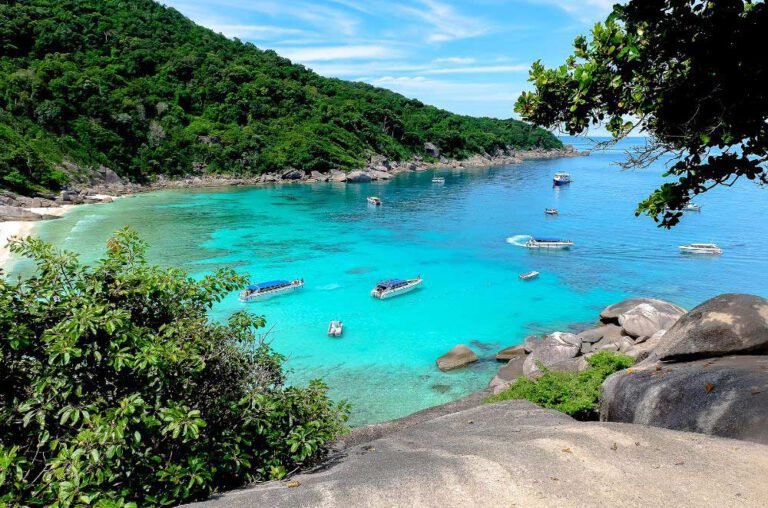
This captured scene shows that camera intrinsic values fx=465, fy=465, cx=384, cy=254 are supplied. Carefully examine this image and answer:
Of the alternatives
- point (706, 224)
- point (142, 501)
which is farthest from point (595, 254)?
point (142, 501)

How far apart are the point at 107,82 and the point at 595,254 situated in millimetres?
99088

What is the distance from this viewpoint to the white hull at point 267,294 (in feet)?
116

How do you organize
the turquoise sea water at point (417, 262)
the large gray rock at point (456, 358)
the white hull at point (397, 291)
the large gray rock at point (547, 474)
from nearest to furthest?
the large gray rock at point (547, 474), the large gray rock at point (456, 358), the turquoise sea water at point (417, 262), the white hull at point (397, 291)

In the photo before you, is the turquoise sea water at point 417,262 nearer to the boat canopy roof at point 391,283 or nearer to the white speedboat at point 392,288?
the white speedboat at point 392,288

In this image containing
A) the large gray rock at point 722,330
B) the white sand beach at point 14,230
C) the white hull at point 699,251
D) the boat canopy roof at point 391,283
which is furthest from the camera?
the white hull at point 699,251

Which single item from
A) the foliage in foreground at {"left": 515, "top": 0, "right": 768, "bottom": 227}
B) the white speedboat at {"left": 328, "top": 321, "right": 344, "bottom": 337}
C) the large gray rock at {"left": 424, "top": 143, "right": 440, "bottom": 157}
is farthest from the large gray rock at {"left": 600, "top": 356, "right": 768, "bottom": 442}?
the large gray rock at {"left": 424, "top": 143, "right": 440, "bottom": 157}

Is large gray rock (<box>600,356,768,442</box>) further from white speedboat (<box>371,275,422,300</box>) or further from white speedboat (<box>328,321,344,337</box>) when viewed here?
white speedboat (<box>371,275,422,300</box>)

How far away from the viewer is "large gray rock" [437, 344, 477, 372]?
25983mm

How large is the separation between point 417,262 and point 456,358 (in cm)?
2138

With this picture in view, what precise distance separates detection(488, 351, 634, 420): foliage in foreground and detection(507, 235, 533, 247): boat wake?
1474 inches

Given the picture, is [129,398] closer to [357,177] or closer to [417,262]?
[417,262]

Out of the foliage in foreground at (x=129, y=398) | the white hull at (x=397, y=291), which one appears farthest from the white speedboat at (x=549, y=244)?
the foliage in foreground at (x=129, y=398)

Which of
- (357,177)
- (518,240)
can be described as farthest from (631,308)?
(357,177)

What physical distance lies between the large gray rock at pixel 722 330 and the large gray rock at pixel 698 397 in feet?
1.63
